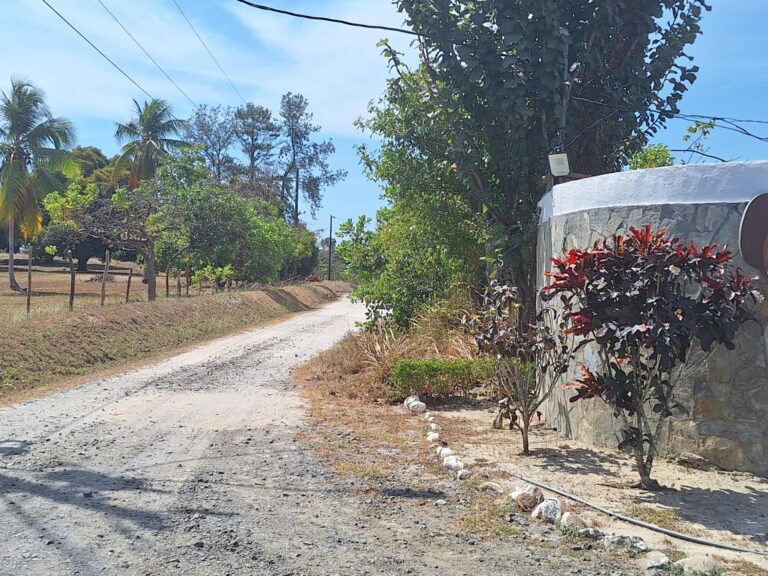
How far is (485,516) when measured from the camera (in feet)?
17.3

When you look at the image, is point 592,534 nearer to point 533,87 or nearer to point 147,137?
point 533,87

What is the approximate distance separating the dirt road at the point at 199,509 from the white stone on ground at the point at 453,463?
974mm

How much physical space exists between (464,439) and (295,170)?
4897 cm

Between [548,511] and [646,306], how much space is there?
174 centimetres

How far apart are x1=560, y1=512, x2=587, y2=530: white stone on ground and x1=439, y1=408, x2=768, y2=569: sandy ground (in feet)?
0.50

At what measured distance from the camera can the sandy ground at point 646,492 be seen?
4957 mm

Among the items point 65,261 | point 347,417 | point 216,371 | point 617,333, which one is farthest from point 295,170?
point 617,333

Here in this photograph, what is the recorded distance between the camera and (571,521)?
5043 millimetres

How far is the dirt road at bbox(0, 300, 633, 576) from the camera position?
171 inches

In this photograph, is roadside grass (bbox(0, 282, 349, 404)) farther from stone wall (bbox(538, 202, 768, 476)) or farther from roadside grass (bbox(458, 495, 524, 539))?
stone wall (bbox(538, 202, 768, 476))

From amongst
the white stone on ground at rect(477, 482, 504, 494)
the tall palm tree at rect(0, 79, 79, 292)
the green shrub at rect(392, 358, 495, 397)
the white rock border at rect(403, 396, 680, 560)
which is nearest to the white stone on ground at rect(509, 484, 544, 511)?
the white rock border at rect(403, 396, 680, 560)

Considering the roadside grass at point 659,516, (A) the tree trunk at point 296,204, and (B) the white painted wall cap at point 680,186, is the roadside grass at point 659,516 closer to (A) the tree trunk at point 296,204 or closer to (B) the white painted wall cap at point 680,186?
(B) the white painted wall cap at point 680,186

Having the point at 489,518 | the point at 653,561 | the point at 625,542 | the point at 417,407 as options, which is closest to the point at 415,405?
the point at 417,407

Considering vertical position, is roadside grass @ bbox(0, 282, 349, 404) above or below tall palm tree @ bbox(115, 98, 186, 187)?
below
